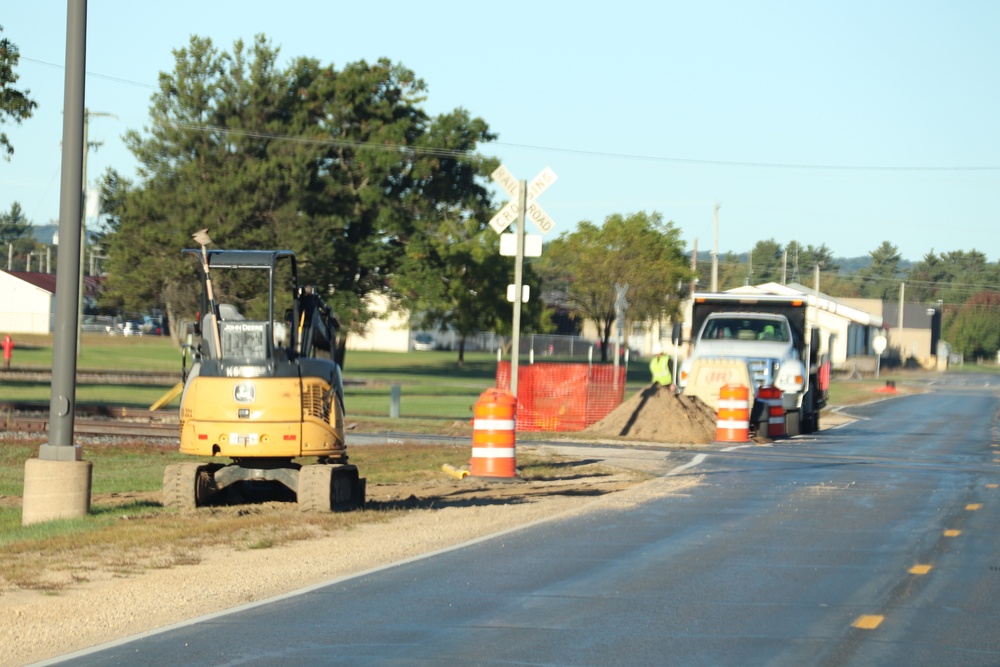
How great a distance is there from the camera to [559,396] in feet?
101

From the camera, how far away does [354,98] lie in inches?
2259

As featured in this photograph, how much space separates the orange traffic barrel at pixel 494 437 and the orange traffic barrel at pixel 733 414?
9.58 metres

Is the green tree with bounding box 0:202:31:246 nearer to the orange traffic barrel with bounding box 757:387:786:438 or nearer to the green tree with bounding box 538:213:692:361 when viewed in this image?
the green tree with bounding box 538:213:692:361

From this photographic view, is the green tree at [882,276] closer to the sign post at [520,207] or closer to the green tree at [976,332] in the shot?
the green tree at [976,332]

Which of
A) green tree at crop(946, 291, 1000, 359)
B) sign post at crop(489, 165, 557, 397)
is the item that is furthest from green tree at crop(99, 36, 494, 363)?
green tree at crop(946, 291, 1000, 359)

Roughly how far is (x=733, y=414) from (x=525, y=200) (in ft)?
23.7

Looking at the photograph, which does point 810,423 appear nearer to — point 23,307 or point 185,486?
point 185,486

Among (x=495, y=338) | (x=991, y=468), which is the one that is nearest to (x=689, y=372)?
(x=991, y=468)

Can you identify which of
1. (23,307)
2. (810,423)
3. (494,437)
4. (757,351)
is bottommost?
(810,423)

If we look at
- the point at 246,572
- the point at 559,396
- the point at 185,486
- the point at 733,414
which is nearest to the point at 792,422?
the point at 733,414

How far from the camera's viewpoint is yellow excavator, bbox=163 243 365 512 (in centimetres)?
1384

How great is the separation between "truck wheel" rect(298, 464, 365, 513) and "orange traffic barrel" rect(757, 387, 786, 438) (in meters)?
16.0

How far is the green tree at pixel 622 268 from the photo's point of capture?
271 feet

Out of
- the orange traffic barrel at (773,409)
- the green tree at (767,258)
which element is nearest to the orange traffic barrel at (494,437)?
the orange traffic barrel at (773,409)
